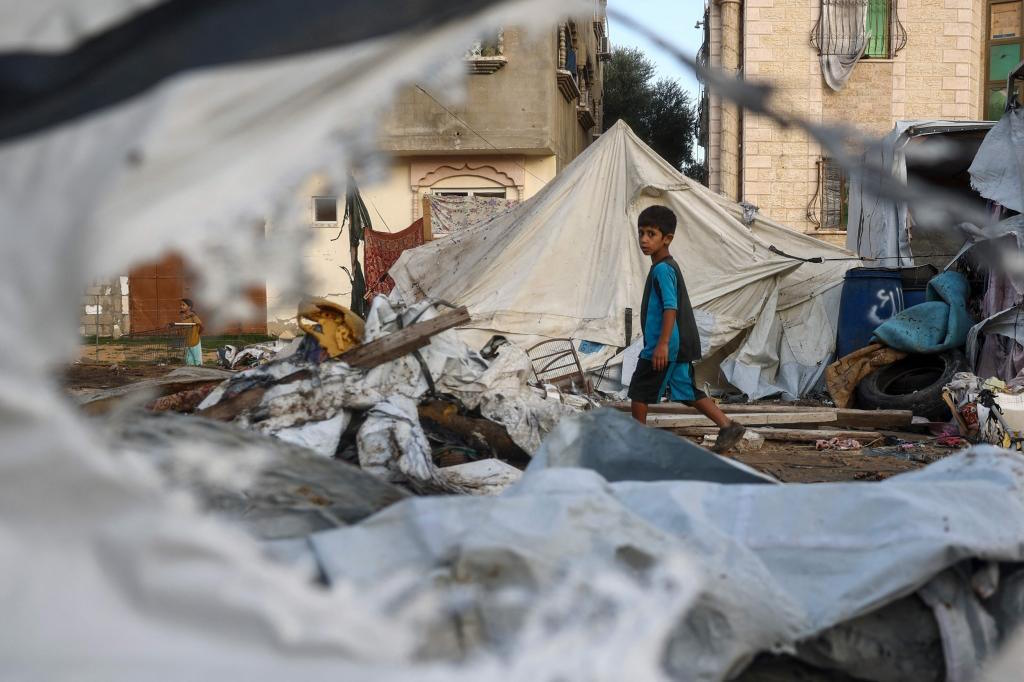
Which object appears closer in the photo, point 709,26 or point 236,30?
point 236,30

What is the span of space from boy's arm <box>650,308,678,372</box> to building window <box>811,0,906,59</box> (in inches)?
513

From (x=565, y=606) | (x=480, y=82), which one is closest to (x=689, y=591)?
(x=565, y=606)

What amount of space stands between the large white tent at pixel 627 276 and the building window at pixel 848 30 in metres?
7.56

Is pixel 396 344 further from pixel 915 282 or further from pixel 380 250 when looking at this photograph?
pixel 380 250

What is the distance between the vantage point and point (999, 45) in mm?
17219

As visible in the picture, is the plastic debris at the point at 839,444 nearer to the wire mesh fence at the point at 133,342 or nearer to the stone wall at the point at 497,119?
the wire mesh fence at the point at 133,342

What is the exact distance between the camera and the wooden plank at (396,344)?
479 centimetres

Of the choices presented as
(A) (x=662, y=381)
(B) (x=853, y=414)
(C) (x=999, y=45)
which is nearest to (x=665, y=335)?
(A) (x=662, y=381)

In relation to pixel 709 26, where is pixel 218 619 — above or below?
below

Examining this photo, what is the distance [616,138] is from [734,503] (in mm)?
8611

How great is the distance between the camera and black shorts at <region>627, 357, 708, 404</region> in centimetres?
550

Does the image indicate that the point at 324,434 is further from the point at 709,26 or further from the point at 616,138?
the point at 709,26

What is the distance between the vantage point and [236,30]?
1.28m

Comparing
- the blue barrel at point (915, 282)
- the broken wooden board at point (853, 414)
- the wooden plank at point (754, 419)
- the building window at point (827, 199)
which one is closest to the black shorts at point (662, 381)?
the wooden plank at point (754, 419)
